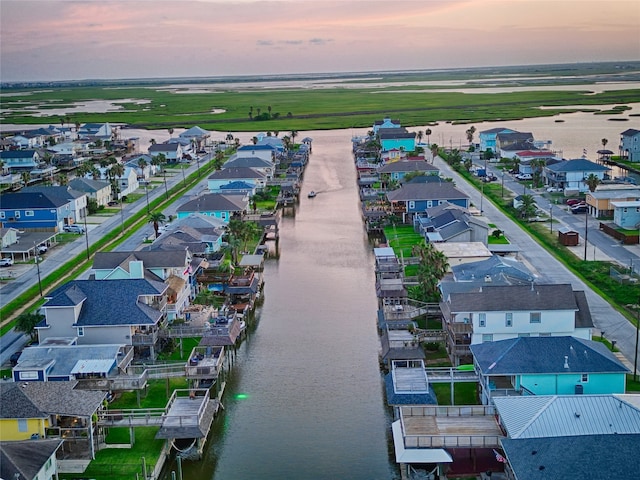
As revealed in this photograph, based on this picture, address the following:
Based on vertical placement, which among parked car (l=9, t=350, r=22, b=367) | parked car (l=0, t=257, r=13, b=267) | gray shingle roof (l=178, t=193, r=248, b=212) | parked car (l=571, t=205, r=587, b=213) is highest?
gray shingle roof (l=178, t=193, r=248, b=212)

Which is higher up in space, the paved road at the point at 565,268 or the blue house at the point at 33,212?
the blue house at the point at 33,212

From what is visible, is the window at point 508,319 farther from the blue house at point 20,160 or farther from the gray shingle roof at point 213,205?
the blue house at point 20,160

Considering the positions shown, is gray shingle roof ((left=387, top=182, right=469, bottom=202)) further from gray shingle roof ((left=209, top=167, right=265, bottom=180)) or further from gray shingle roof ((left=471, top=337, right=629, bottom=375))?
gray shingle roof ((left=471, top=337, right=629, bottom=375))

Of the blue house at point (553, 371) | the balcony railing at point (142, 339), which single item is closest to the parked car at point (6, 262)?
the balcony railing at point (142, 339)

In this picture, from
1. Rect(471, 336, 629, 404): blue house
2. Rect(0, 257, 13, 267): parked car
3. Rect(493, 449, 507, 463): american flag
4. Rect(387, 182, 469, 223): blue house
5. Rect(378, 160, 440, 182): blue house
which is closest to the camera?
Rect(493, 449, 507, 463): american flag

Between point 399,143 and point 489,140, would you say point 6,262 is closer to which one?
point 399,143

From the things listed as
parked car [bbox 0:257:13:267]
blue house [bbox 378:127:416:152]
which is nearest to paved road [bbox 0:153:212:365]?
parked car [bbox 0:257:13:267]

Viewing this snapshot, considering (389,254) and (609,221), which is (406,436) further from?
(609,221)
